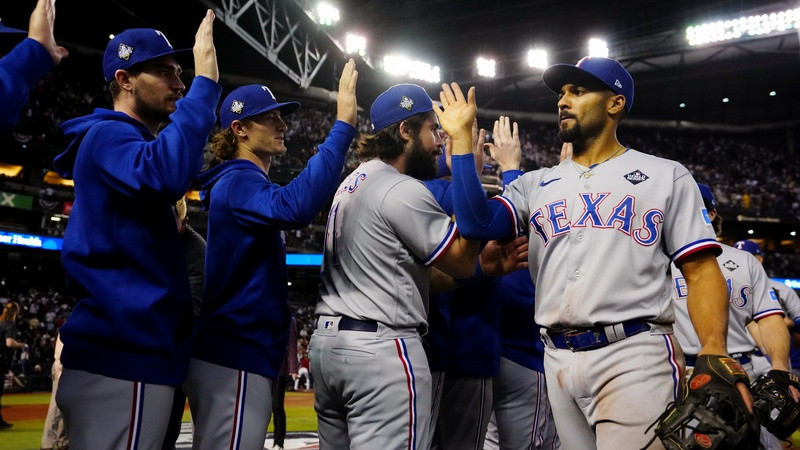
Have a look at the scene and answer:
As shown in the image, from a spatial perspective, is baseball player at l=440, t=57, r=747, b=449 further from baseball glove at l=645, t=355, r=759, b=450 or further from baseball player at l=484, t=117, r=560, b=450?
baseball player at l=484, t=117, r=560, b=450

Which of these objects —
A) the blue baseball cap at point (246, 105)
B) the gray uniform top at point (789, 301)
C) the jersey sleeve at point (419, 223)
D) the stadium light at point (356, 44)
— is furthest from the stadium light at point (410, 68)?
the jersey sleeve at point (419, 223)

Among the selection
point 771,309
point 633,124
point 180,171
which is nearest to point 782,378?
point 771,309

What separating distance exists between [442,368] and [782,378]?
2.08m

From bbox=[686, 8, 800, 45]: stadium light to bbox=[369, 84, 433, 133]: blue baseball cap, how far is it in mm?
26402

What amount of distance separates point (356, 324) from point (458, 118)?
967mm

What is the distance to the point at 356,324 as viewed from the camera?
2.62 metres

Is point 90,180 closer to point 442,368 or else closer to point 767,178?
point 442,368

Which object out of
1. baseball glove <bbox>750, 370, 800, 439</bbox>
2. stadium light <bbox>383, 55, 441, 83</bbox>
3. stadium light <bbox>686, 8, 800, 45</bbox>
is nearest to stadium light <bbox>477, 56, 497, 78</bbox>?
stadium light <bbox>383, 55, 441, 83</bbox>

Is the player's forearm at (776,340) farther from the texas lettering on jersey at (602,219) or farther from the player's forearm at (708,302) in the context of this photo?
the texas lettering on jersey at (602,219)

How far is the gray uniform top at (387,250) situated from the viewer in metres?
2.59

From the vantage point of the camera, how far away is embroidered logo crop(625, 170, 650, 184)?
8.21 ft

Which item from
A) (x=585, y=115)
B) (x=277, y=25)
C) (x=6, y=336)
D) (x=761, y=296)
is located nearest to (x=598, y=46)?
(x=277, y=25)

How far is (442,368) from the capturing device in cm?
329

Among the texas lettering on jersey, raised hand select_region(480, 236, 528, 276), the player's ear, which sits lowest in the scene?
raised hand select_region(480, 236, 528, 276)
